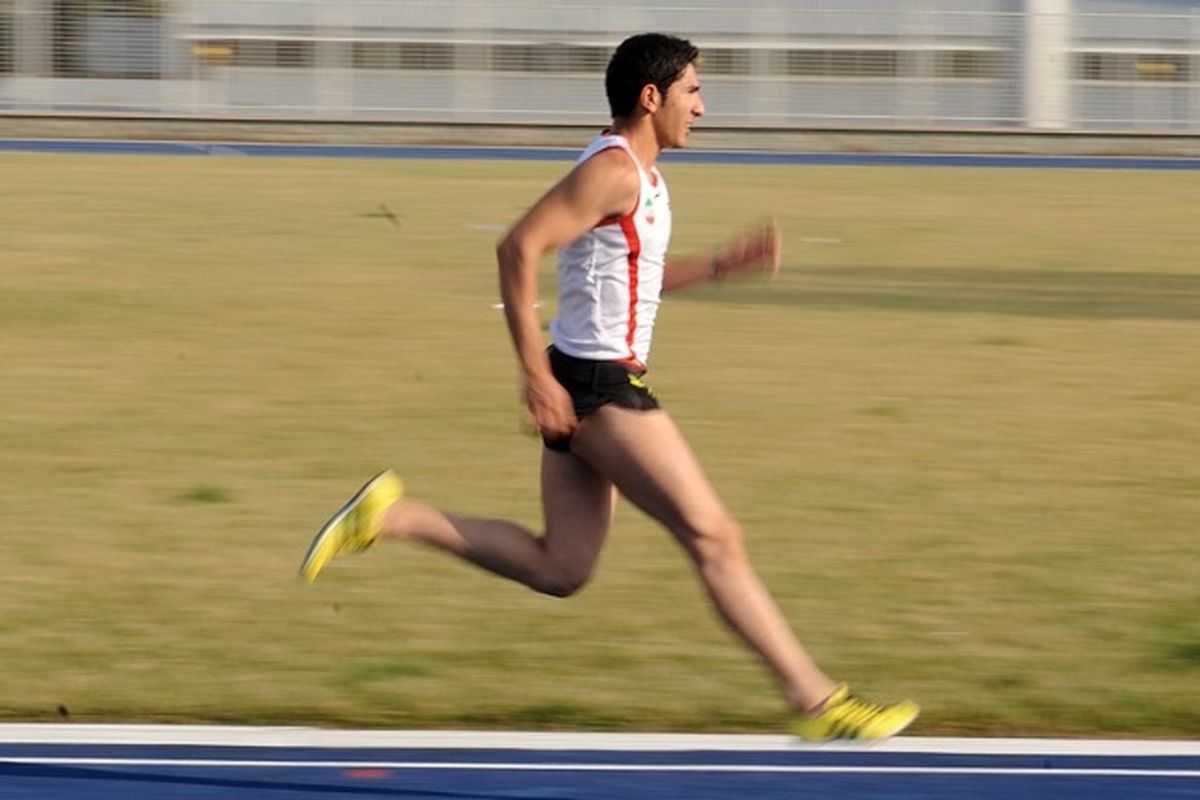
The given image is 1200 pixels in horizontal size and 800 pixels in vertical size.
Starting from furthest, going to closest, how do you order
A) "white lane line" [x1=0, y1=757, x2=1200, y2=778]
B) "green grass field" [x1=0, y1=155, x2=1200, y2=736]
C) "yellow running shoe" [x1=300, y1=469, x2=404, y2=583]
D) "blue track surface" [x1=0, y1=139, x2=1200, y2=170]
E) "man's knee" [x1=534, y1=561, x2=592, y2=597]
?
"blue track surface" [x1=0, y1=139, x2=1200, y2=170], "green grass field" [x1=0, y1=155, x2=1200, y2=736], "yellow running shoe" [x1=300, y1=469, x2=404, y2=583], "man's knee" [x1=534, y1=561, x2=592, y2=597], "white lane line" [x1=0, y1=757, x2=1200, y2=778]

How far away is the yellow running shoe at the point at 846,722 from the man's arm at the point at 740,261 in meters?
1.21

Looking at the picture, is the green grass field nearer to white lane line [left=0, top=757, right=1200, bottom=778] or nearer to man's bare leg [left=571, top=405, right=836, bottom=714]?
white lane line [left=0, top=757, right=1200, bottom=778]

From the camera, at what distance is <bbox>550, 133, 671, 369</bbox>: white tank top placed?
5.65 metres

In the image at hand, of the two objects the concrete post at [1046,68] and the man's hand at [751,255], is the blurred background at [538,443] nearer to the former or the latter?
the man's hand at [751,255]

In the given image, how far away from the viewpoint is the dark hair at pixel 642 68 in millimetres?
5664

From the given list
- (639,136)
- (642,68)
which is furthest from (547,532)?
(642,68)

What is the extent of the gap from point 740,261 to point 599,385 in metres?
0.82

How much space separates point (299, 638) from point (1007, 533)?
112 inches

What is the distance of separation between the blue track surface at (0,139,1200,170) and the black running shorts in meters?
23.8

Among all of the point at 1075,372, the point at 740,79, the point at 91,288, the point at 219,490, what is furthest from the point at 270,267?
the point at 740,79

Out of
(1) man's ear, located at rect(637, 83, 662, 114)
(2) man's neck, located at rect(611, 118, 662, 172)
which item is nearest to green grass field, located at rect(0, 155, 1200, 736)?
(2) man's neck, located at rect(611, 118, 662, 172)

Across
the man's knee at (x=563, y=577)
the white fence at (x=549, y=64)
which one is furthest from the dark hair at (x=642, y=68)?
the white fence at (x=549, y=64)

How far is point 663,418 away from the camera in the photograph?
575cm

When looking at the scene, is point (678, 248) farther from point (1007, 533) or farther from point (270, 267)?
point (1007, 533)
